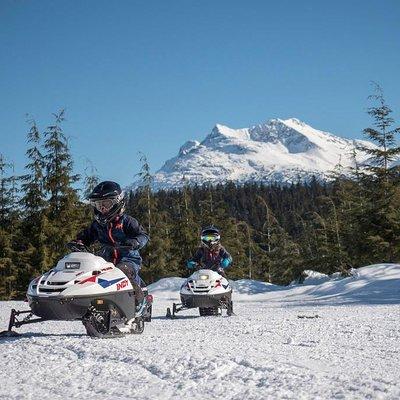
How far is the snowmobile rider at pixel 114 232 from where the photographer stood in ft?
23.4

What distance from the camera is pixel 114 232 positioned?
24.4 ft

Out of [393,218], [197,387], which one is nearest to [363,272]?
[393,218]

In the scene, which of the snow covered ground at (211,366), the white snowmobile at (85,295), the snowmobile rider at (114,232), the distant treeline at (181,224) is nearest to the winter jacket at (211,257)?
the snowmobile rider at (114,232)

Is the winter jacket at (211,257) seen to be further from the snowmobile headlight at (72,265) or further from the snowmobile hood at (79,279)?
the snowmobile headlight at (72,265)

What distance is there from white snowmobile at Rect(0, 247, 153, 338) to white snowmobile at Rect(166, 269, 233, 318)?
4900 mm

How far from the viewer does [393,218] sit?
89.2ft

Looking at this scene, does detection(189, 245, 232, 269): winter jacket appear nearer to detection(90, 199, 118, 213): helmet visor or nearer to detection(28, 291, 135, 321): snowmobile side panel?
detection(90, 199, 118, 213): helmet visor

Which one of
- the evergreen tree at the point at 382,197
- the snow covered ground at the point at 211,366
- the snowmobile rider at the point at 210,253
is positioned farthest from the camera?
the evergreen tree at the point at 382,197

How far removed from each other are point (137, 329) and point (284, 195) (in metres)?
131

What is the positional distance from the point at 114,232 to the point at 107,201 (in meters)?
0.51

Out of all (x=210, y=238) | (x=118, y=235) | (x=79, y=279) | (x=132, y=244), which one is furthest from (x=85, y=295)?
(x=210, y=238)

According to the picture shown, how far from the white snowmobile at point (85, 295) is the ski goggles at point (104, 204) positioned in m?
0.96

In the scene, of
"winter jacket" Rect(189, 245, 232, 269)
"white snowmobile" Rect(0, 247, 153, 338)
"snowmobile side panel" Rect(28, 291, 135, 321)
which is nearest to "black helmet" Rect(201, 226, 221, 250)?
"winter jacket" Rect(189, 245, 232, 269)

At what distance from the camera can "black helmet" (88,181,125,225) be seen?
715cm
